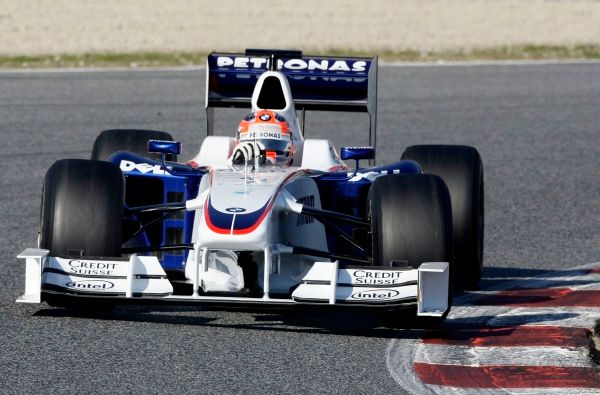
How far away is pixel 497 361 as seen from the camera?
768 centimetres

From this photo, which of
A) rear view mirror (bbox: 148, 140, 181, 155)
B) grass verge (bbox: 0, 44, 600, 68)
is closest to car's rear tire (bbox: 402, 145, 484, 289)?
rear view mirror (bbox: 148, 140, 181, 155)

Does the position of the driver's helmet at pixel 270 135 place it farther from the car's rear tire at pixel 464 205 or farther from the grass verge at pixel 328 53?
the grass verge at pixel 328 53

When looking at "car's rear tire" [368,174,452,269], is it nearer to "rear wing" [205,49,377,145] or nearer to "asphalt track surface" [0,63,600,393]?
"asphalt track surface" [0,63,600,393]

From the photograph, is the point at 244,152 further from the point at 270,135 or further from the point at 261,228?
the point at 261,228

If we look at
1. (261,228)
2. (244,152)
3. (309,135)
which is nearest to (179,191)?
(244,152)

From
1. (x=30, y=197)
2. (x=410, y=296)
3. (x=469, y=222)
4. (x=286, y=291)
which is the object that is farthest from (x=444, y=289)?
(x=30, y=197)

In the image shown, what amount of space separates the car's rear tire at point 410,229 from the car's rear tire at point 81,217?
151cm

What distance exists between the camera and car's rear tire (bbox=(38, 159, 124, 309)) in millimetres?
8391

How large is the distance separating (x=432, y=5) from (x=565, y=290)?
29.3m

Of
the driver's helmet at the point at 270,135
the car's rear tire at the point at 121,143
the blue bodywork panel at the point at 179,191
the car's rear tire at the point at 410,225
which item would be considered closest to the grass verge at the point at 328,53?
the car's rear tire at the point at 121,143

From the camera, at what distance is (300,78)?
1123 centimetres

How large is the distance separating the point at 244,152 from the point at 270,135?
27.1 inches

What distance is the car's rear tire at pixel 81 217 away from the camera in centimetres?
839

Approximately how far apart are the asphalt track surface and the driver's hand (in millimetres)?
1131
